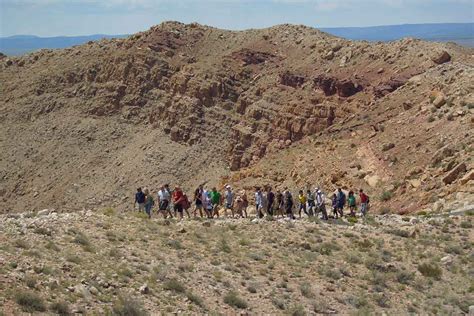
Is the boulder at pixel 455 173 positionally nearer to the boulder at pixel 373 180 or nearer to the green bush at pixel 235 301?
the boulder at pixel 373 180

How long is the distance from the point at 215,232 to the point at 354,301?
4.94m

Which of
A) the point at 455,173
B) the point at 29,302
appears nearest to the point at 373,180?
the point at 455,173

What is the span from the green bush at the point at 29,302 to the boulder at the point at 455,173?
1735cm

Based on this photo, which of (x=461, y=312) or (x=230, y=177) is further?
(x=230, y=177)

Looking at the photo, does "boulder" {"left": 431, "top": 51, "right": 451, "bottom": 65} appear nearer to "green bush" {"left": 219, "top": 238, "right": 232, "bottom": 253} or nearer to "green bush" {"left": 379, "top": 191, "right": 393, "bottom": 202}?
"green bush" {"left": 379, "top": 191, "right": 393, "bottom": 202}

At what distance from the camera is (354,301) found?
14820 mm

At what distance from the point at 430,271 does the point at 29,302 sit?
32.6 feet

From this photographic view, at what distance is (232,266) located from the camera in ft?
51.4

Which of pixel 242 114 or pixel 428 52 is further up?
pixel 428 52

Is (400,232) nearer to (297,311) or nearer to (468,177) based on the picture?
(468,177)

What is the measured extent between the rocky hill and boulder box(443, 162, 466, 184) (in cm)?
5

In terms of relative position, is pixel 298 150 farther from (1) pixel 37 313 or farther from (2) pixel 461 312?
(1) pixel 37 313

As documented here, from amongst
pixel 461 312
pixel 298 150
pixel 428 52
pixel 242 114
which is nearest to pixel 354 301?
pixel 461 312

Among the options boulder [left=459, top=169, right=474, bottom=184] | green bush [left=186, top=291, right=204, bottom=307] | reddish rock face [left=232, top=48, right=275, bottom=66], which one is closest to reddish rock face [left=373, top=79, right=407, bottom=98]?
reddish rock face [left=232, top=48, right=275, bottom=66]
